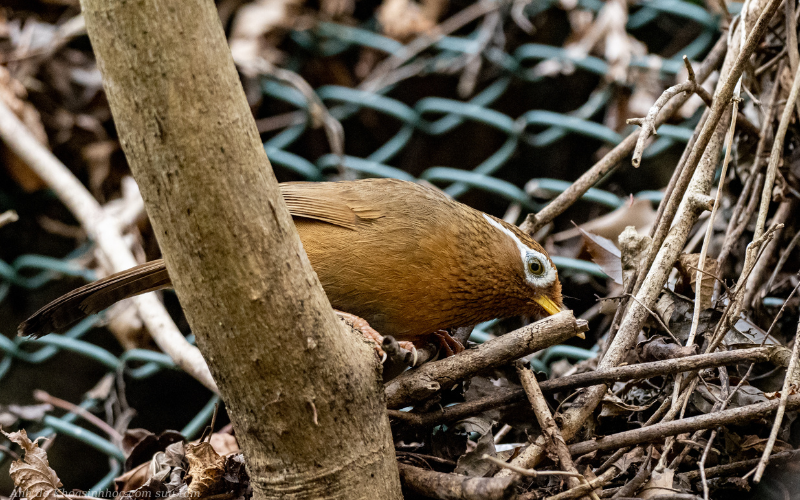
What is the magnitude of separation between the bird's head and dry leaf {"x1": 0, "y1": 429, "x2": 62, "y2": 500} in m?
1.72

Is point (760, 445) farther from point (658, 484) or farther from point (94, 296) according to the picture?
point (94, 296)

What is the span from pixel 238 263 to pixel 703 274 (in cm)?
165

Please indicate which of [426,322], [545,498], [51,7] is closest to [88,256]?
[51,7]

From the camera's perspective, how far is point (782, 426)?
227 centimetres

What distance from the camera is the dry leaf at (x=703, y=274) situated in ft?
8.46

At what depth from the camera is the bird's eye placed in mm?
2850

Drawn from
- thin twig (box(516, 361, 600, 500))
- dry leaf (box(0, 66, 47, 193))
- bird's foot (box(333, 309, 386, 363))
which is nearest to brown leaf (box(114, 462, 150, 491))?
bird's foot (box(333, 309, 386, 363))

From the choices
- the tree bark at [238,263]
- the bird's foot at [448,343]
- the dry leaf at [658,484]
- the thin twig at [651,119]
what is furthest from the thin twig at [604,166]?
the tree bark at [238,263]

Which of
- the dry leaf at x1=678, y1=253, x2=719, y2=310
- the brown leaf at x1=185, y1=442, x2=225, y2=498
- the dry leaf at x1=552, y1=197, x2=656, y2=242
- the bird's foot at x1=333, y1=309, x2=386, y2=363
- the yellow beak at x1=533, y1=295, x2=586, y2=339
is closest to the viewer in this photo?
the bird's foot at x1=333, y1=309, x2=386, y2=363

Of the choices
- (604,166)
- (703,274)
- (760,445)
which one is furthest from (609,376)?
(604,166)

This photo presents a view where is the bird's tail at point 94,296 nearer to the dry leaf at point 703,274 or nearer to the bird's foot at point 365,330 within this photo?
the bird's foot at point 365,330

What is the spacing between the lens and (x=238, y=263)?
1.67m

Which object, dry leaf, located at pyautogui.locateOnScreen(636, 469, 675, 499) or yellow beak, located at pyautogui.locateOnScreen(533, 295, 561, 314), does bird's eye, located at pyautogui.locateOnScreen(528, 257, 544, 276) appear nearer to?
yellow beak, located at pyautogui.locateOnScreen(533, 295, 561, 314)

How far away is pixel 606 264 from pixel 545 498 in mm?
1144
